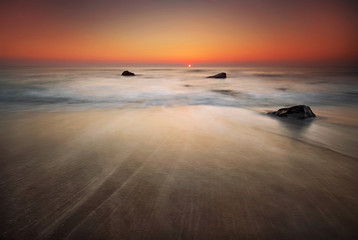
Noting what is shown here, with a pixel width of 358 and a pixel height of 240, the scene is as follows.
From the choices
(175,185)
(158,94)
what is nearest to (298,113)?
(175,185)

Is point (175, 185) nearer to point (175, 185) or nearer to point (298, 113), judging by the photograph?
point (175, 185)

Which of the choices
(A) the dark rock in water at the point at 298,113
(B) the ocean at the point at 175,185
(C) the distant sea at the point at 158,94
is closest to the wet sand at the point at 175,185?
(B) the ocean at the point at 175,185

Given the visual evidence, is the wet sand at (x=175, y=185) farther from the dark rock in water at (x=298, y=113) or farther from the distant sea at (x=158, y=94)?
the distant sea at (x=158, y=94)

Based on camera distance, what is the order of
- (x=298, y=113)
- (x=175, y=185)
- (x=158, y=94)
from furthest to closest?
1. (x=158, y=94)
2. (x=298, y=113)
3. (x=175, y=185)

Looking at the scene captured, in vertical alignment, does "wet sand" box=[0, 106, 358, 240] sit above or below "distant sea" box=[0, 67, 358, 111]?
above

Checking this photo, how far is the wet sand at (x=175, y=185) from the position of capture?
5.08 feet

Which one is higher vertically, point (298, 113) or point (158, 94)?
point (298, 113)

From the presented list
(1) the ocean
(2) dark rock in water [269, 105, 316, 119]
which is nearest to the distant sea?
(2) dark rock in water [269, 105, 316, 119]

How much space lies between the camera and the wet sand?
1.55 metres

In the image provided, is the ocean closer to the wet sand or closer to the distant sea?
the wet sand

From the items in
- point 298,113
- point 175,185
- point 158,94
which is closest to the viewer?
point 175,185

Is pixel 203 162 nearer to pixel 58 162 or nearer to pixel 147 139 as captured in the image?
pixel 147 139

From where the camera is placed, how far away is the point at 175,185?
215 centimetres

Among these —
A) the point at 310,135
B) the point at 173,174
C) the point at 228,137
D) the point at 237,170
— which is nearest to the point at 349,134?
the point at 310,135
